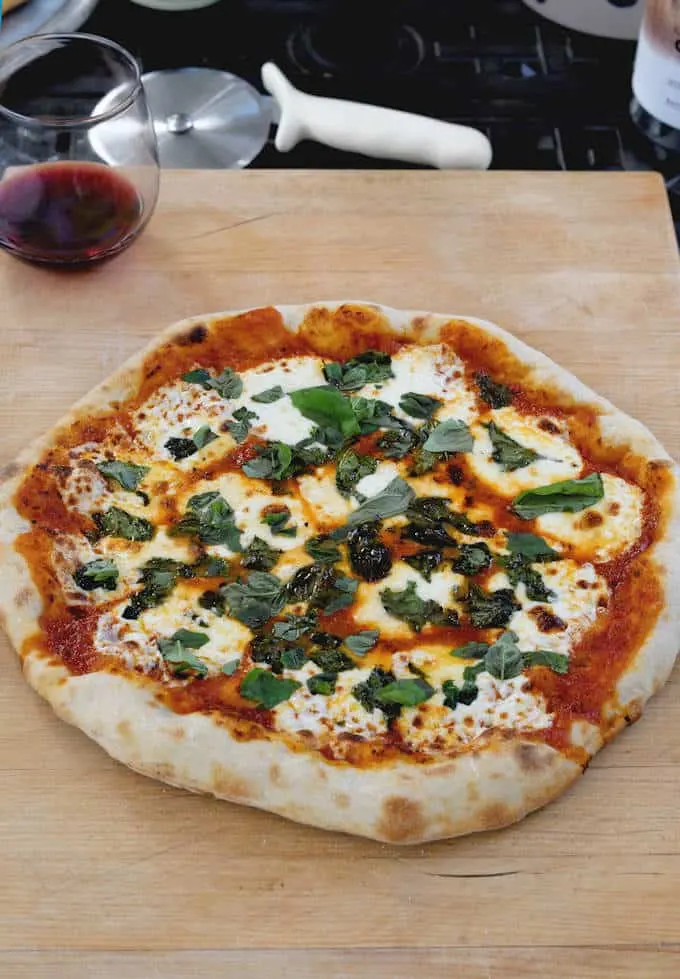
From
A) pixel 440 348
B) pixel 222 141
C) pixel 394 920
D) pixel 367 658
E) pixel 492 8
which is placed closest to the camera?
pixel 394 920

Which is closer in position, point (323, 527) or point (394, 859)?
point (394, 859)

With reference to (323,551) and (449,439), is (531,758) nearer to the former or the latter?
(323,551)

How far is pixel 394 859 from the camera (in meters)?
2.76

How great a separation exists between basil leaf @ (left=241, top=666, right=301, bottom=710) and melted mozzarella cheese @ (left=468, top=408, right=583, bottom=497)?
0.78 m

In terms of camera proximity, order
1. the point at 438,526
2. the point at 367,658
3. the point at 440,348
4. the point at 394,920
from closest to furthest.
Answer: the point at 394,920
the point at 367,658
the point at 438,526
the point at 440,348

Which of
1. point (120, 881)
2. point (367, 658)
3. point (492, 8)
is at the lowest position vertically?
point (120, 881)

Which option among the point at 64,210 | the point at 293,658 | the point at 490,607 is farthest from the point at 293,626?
the point at 64,210

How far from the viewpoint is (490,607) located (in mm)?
3014

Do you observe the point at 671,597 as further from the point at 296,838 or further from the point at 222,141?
the point at 222,141

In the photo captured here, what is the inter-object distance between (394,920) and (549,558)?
0.93 meters

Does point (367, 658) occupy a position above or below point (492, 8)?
below

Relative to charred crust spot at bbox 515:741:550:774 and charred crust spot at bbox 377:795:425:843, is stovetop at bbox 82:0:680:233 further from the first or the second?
charred crust spot at bbox 377:795:425:843

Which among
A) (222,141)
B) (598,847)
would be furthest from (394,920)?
(222,141)

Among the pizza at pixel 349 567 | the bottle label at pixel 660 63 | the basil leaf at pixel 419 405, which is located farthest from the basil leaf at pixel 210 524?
the bottle label at pixel 660 63
